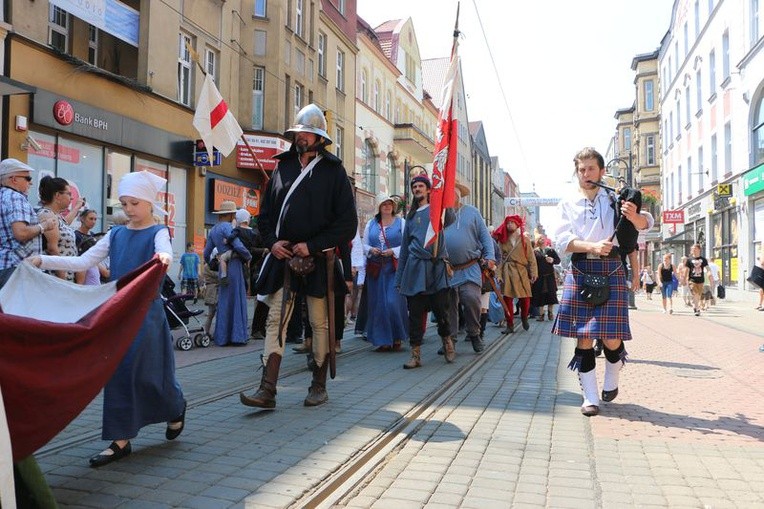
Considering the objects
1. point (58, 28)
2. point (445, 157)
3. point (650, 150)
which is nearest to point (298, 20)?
point (58, 28)

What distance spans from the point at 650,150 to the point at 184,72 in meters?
45.9

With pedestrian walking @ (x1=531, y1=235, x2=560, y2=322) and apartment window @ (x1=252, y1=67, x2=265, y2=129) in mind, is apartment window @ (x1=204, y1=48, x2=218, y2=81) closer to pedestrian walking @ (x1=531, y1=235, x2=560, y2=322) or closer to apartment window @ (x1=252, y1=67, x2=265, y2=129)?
apartment window @ (x1=252, y1=67, x2=265, y2=129)

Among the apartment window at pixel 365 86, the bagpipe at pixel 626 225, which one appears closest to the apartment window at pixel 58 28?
the bagpipe at pixel 626 225

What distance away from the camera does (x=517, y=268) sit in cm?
1184

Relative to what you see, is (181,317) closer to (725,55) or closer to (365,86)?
(365,86)

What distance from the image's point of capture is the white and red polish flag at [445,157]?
23.1ft

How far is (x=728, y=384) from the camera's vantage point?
20.6 ft

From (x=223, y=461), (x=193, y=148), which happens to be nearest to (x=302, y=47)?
(x=193, y=148)

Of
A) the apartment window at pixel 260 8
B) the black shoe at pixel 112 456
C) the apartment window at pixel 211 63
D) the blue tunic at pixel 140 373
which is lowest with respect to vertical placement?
the black shoe at pixel 112 456

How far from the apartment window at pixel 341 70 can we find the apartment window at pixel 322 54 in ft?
5.34

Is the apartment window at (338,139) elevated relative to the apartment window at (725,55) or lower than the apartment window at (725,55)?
lower

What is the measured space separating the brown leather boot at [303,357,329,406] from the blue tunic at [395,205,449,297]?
2.49 metres

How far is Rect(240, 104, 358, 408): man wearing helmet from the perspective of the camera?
188 inches

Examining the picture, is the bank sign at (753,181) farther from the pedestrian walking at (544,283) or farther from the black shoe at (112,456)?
the black shoe at (112,456)
